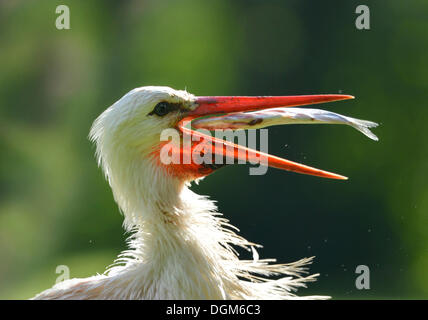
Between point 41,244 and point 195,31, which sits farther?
point 195,31

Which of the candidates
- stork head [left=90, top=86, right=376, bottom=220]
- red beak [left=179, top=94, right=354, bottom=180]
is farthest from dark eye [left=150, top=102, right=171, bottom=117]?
red beak [left=179, top=94, right=354, bottom=180]

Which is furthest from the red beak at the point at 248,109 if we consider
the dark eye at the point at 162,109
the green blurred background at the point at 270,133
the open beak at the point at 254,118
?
the green blurred background at the point at 270,133

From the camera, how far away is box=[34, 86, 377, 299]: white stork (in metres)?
3.33

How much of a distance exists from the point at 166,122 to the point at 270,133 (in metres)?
6.81

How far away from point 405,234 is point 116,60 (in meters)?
5.98

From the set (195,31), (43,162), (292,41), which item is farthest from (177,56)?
(43,162)

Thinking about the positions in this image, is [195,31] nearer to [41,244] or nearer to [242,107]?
[41,244]

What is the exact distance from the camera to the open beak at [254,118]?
11.5ft

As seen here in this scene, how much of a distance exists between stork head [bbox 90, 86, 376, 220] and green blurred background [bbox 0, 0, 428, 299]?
6285 millimetres

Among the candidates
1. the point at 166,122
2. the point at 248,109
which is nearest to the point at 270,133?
the point at 248,109

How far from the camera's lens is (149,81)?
39.4 ft

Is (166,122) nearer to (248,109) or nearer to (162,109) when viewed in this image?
(162,109)

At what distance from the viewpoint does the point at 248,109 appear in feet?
11.6

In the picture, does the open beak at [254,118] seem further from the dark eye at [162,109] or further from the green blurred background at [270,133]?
the green blurred background at [270,133]
